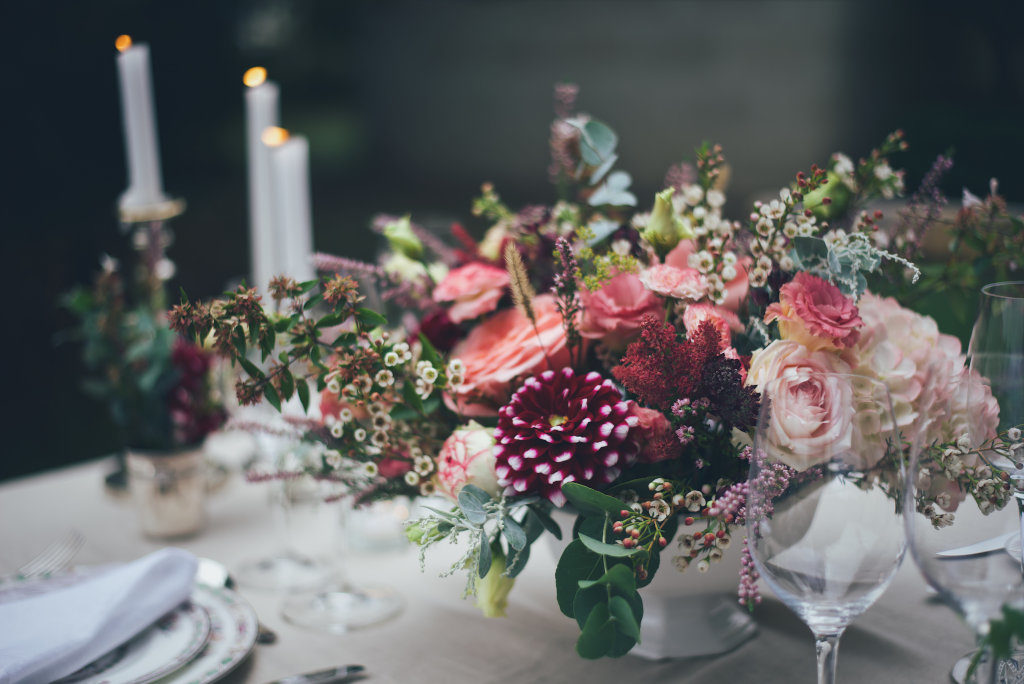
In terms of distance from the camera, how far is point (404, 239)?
0.96m

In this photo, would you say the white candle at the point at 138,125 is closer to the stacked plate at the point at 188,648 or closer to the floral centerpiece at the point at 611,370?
the floral centerpiece at the point at 611,370

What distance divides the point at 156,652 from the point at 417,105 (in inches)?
115

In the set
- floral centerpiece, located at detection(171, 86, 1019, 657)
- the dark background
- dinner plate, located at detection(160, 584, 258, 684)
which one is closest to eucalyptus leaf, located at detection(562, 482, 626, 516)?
floral centerpiece, located at detection(171, 86, 1019, 657)

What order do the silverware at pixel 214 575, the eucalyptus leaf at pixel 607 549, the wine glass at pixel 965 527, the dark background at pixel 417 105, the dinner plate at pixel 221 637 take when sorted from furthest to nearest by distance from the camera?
the dark background at pixel 417 105, the silverware at pixel 214 575, the dinner plate at pixel 221 637, the eucalyptus leaf at pixel 607 549, the wine glass at pixel 965 527

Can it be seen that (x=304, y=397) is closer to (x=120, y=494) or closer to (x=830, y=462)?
(x=830, y=462)

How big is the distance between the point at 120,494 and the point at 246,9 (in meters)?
2.23

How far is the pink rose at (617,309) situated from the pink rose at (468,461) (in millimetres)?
136

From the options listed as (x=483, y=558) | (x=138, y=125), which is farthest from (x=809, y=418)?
(x=138, y=125)

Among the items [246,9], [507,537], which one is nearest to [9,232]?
[246,9]

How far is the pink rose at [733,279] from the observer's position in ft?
2.60

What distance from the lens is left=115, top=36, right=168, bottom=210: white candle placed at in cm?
116

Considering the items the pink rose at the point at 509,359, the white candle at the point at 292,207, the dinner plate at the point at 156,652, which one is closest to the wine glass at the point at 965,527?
the pink rose at the point at 509,359

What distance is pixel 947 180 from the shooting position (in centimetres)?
267

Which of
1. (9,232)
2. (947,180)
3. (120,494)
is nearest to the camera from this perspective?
(120,494)
